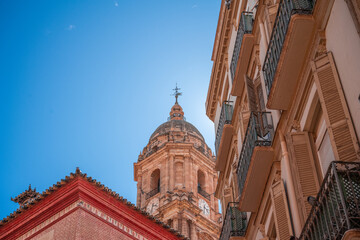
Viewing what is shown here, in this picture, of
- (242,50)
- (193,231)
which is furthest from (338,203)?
(193,231)

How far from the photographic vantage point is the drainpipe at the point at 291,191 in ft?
27.9

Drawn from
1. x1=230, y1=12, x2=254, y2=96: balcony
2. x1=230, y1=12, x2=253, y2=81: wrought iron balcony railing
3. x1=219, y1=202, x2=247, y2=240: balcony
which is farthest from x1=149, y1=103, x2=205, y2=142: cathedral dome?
x1=219, y1=202, x2=247, y2=240: balcony

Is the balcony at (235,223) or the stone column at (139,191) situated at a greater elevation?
the stone column at (139,191)

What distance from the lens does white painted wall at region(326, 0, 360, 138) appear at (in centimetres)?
685

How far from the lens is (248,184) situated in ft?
35.3

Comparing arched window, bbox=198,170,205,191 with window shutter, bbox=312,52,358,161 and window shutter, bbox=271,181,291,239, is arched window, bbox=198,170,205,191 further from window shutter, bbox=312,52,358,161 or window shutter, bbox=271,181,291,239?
window shutter, bbox=312,52,358,161

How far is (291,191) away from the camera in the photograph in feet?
29.2

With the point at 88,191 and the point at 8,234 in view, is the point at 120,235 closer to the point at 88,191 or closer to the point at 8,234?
the point at 88,191

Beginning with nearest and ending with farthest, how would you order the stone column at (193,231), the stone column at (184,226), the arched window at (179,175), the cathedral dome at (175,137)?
1. the stone column at (184,226)
2. the stone column at (193,231)
3. the arched window at (179,175)
4. the cathedral dome at (175,137)

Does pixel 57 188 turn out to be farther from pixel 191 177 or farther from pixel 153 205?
pixel 191 177

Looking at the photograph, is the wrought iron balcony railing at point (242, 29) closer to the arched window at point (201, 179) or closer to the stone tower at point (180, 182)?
the stone tower at point (180, 182)

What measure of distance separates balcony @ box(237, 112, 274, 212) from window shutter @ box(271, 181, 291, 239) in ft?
2.44

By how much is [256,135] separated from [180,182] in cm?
3753

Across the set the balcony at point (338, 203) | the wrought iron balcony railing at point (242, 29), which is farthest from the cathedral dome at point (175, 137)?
the balcony at point (338, 203)
